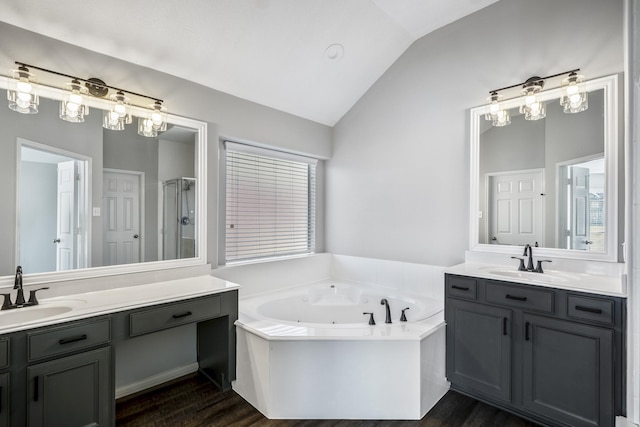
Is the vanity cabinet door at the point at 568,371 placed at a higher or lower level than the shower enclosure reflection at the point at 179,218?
lower

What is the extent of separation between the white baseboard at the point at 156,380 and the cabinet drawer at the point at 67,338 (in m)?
0.80

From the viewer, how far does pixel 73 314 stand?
5.57ft

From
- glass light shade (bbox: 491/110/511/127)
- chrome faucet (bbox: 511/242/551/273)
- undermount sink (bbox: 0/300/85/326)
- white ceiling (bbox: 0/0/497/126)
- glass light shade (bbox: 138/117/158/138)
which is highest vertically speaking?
white ceiling (bbox: 0/0/497/126)

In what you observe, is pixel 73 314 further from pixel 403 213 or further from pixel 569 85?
pixel 569 85

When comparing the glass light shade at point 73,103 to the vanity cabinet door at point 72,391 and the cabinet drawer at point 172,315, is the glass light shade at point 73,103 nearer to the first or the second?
the cabinet drawer at point 172,315

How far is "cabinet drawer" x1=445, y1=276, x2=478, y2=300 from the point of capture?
2.29 m

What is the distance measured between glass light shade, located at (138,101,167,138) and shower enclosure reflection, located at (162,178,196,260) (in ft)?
1.32

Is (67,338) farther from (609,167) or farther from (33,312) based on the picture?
(609,167)

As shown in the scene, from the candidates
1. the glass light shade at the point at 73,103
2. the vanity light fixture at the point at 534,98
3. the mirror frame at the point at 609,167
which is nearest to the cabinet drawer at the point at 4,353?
the glass light shade at the point at 73,103

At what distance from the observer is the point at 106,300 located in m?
1.98

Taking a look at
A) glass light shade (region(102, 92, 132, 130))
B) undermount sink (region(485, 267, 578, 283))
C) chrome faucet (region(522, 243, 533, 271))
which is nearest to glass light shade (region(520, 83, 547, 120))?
chrome faucet (region(522, 243, 533, 271))

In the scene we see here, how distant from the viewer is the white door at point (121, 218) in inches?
89.6

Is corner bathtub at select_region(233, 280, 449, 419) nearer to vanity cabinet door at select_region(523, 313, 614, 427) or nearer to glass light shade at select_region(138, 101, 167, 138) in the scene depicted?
vanity cabinet door at select_region(523, 313, 614, 427)

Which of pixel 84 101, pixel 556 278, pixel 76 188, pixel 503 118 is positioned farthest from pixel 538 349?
pixel 84 101
